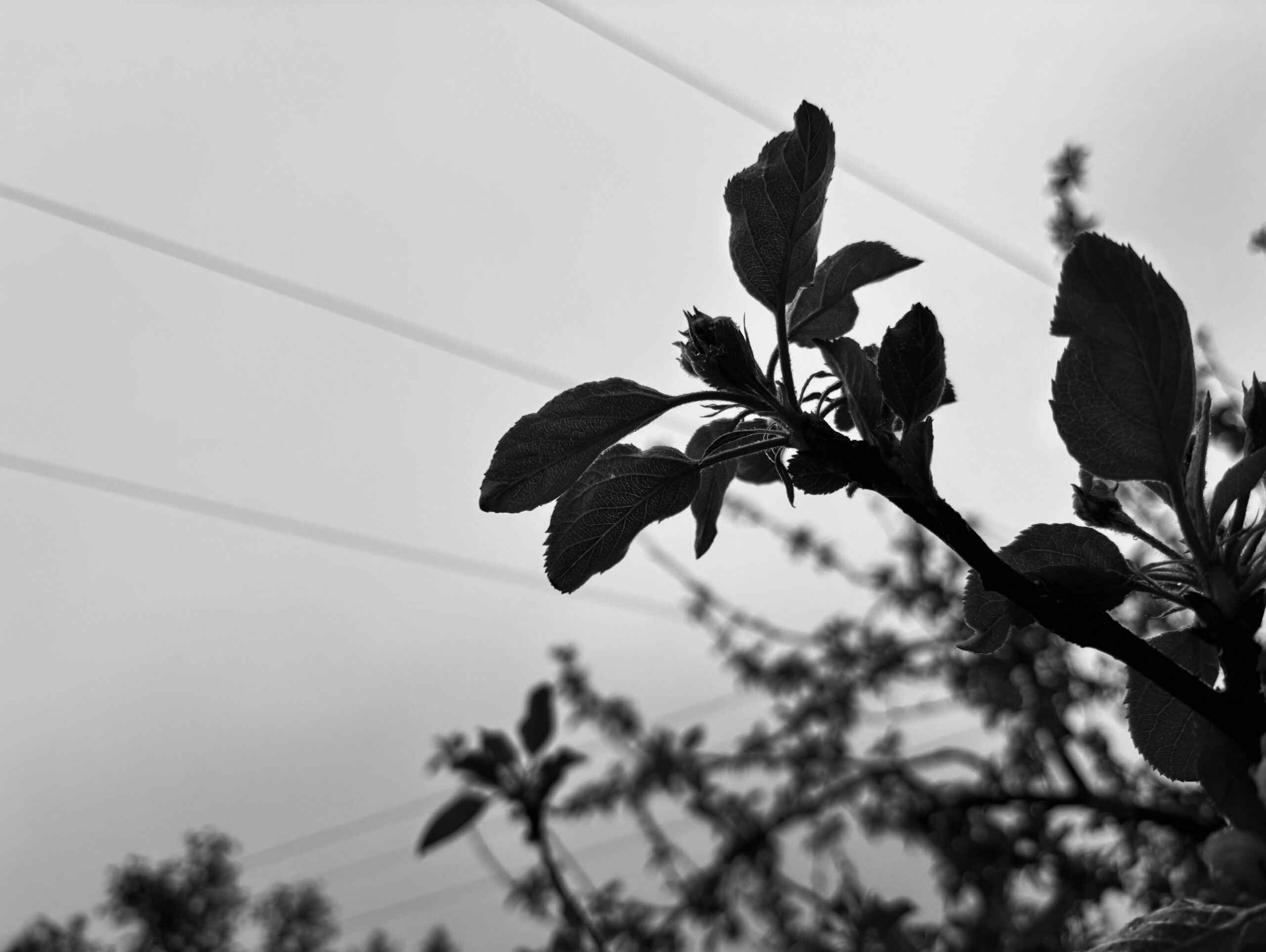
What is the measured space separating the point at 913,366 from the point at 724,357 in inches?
4.9

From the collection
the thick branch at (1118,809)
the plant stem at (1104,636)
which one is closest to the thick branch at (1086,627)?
the plant stem at (1104,636)

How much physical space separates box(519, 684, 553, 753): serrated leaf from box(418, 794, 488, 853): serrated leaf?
0.50 ft

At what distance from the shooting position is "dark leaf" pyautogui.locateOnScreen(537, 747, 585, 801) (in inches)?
85.4

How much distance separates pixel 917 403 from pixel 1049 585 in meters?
0.14

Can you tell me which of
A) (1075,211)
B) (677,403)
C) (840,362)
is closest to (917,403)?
(840,362)

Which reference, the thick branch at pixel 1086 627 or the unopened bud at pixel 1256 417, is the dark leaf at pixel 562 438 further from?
the unopened bud at pixel 1256 417

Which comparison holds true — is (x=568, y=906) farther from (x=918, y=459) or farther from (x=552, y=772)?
(x=918, y=459)

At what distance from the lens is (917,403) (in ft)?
2.20

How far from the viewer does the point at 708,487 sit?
2.69 feet

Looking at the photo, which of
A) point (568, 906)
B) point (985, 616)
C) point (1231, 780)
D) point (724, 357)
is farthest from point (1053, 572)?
point (568, 906)

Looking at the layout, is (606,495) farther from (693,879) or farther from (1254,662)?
(693,879)

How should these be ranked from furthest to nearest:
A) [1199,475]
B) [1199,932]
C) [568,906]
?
[568,906]
[1199,475]
[1199,932]

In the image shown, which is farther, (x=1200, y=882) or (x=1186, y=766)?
(x=1200, y=882)

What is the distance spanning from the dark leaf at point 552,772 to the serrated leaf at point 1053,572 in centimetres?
161
